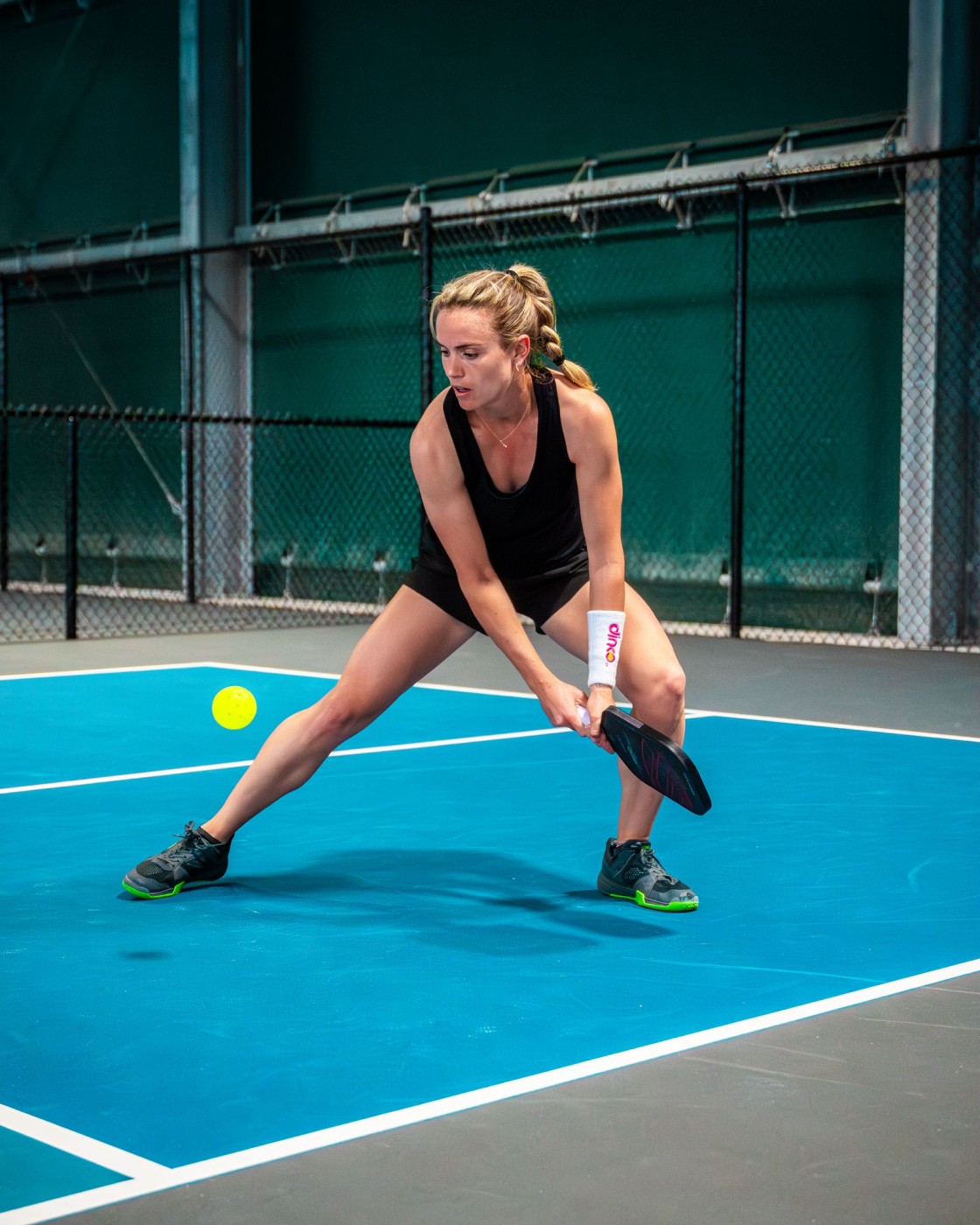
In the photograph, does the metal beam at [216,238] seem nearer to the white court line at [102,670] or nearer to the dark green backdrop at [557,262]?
the dark green backdrop at [557,262]

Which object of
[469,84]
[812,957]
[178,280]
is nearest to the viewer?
[812,957]

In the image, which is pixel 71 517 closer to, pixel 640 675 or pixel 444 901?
pixel 444 901

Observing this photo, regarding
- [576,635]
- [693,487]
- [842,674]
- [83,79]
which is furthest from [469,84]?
[576,635]

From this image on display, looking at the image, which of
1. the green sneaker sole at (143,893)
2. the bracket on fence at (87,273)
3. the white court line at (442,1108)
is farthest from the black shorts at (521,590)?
the bracket on fence at (87,273)

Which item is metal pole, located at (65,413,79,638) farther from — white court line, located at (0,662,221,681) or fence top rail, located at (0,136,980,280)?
fence top rail, located at (0,136,980,280)

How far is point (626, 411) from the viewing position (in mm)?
11844

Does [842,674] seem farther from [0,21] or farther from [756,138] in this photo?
[0,21]

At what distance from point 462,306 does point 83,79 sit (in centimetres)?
1346

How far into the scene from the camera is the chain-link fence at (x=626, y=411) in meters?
10.1

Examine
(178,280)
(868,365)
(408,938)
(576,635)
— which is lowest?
(408,938)

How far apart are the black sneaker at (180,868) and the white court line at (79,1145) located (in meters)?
1.42

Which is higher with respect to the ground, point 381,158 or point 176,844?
point 381,158

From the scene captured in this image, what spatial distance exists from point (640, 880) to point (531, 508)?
878 millimetres

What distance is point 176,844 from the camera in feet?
13.5
